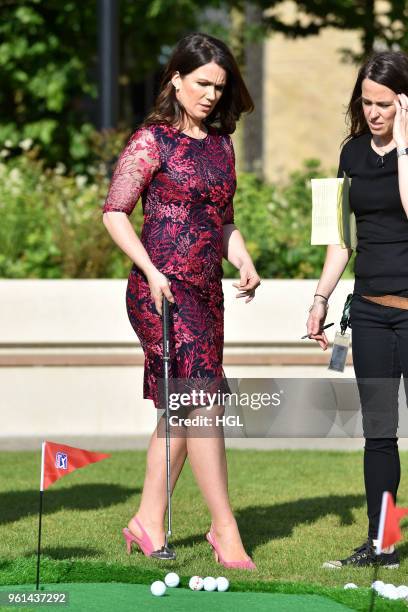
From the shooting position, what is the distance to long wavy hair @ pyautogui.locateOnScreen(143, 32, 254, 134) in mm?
5344

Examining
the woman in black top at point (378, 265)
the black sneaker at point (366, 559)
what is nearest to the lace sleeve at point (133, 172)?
the woman in black top at point (378, 265)

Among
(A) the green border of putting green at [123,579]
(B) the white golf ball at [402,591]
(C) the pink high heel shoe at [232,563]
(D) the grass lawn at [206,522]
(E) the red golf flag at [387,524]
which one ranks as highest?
(E) the red golf flag at [387,524]

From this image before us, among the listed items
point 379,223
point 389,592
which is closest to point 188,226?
point 379,223

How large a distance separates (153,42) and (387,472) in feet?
42.6

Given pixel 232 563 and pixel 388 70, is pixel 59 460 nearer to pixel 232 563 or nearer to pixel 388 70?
pixel 232 563

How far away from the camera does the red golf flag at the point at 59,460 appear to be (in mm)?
4660

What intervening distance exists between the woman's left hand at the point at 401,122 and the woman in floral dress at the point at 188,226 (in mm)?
700

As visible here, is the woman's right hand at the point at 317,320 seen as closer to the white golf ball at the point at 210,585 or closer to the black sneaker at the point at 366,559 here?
the black sneaker at the point at 366,559

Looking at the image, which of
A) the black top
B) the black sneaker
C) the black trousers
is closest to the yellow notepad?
the black top

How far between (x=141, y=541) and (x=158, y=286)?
1149 mm

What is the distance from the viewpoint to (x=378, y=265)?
5.29 meters

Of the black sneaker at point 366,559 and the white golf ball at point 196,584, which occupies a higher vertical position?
the white golf ball at point 196,584

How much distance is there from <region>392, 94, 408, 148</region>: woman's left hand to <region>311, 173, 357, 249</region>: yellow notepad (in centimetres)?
34

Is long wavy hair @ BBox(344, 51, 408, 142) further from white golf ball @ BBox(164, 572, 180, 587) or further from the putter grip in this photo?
white golf ball @ BBox(164, 572, 180, 587)
